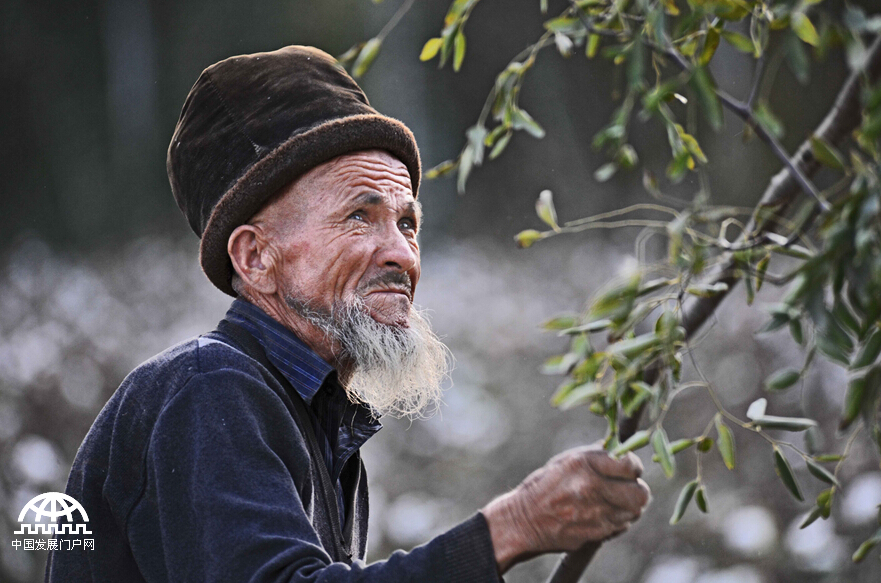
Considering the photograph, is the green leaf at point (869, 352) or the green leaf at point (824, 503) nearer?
the green leaf at point (869, 352)

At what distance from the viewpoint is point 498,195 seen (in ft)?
17.3

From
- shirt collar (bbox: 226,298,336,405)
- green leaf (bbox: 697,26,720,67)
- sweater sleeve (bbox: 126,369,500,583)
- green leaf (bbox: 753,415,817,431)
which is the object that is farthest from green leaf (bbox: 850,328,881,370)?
shirt collar (bbox: 226,298,336,405)

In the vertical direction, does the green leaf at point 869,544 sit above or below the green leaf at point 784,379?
below

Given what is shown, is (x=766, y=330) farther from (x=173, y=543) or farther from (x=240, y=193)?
(x=240, y=193)

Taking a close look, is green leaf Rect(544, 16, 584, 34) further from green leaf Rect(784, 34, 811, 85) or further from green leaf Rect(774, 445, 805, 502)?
green leaf Rect(774, 445, 805, 502)

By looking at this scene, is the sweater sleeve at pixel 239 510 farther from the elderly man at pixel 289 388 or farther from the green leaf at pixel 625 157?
the green leaf at pixel 625 157

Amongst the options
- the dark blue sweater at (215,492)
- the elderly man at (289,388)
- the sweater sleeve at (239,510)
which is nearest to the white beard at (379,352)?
the elderly man at (289,388)

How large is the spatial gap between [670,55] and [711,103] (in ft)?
0.73

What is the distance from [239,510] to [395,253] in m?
0.68

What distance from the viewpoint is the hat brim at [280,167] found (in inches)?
63.6

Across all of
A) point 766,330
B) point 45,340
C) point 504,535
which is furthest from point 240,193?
point 45,340

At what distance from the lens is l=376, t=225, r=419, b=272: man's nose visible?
5.45 feet

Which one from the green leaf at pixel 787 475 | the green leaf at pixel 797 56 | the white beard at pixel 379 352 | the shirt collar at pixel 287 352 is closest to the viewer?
the green leaf at pixel 797 56

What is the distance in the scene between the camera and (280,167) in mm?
1612
